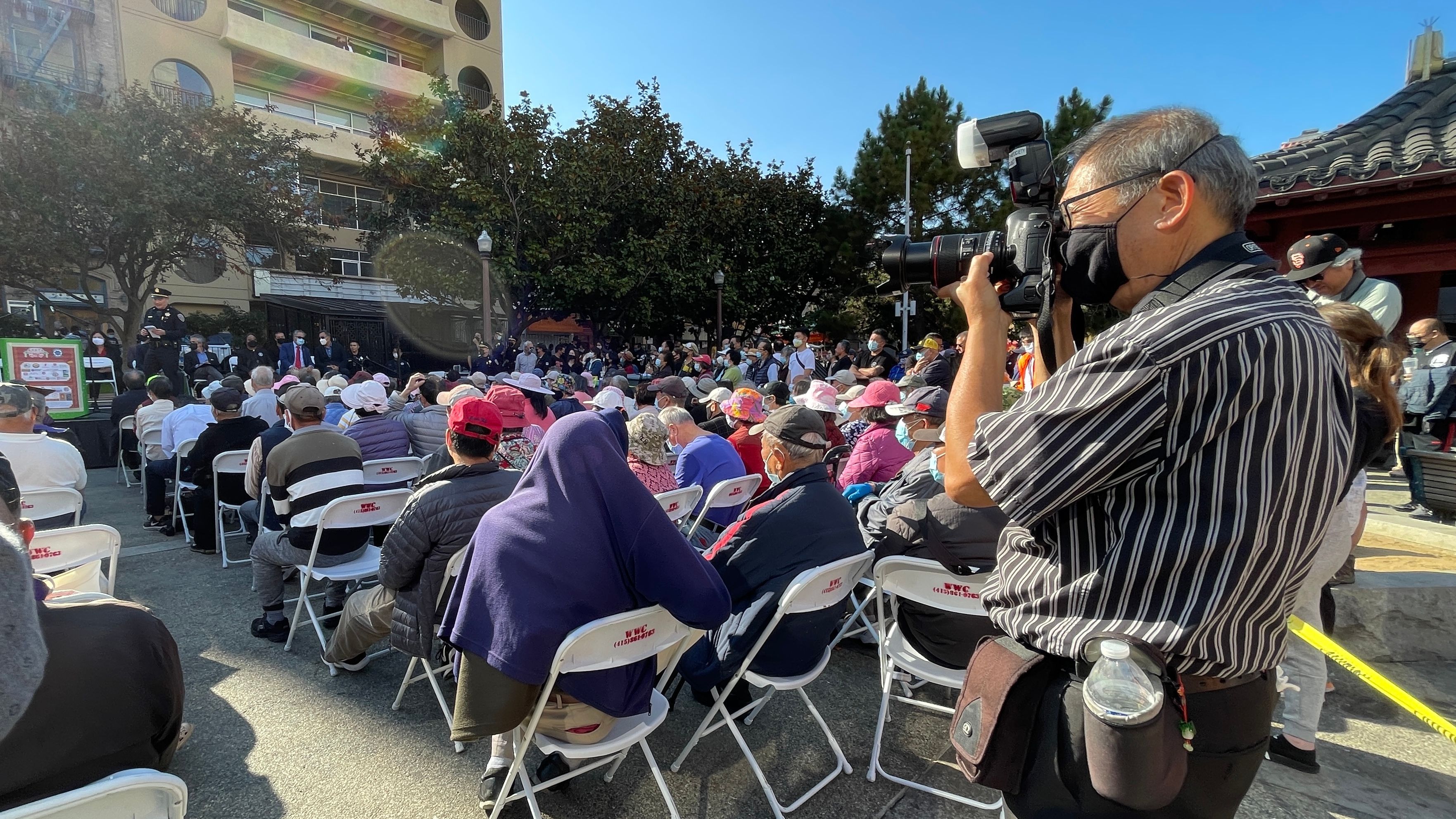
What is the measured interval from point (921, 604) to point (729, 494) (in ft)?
5.71

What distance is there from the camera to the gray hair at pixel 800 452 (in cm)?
300

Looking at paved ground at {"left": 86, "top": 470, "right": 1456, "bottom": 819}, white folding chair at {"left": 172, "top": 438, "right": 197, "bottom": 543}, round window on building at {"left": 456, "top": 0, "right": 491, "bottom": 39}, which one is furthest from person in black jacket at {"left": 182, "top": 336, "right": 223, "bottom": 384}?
round window on building at {"left": 456, "top": 0, "right": 491, "bottom": 39}

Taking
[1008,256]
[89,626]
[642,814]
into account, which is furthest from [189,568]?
[1008,256]

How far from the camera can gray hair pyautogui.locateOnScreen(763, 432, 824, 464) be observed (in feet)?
9.86

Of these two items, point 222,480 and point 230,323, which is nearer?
point 222,480

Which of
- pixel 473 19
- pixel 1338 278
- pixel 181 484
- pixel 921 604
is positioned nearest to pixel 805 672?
pixel 921 604

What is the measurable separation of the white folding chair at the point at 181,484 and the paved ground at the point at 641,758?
259 centimetres

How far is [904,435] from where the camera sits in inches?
201

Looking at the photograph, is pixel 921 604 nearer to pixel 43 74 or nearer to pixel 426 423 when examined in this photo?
pixel 426 423

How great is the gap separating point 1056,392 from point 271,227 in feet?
77.7

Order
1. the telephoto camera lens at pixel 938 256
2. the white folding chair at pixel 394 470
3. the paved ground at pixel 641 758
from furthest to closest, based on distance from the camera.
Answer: the white folding chair at pixel 394 470
the paved ground at pixel 641 758
the telephoto camera lens at pixel 938 256

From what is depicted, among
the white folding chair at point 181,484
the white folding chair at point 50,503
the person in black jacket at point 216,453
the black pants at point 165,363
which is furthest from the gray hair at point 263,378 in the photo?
the black pants at point 165,363

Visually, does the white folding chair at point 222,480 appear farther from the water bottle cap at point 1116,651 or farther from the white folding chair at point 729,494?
the water bottle cap at point 1116,651

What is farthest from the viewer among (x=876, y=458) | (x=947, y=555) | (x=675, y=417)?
(x=675, y=417)
